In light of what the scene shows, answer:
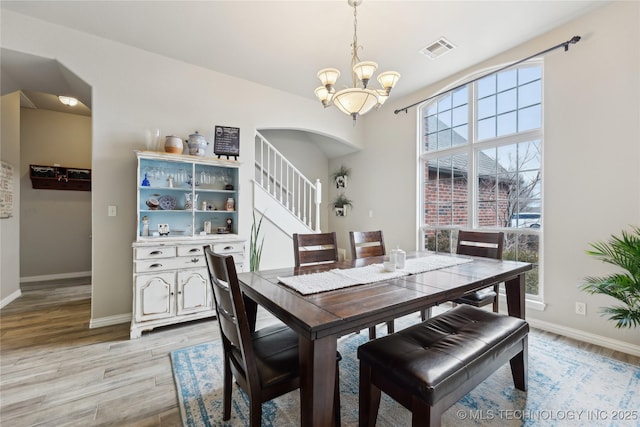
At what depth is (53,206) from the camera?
15.6 ft

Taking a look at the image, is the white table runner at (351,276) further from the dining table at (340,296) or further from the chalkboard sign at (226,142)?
the chalkboard sign at (226,142)

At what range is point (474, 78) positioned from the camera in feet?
11.2

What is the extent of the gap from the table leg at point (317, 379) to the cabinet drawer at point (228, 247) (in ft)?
7.13

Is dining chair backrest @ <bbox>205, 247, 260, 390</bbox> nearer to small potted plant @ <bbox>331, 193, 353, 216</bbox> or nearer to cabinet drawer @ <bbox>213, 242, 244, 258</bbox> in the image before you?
cabinet drawer @ <bbox>213, 242, 244, 258</bbox>

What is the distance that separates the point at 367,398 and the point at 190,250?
2.23 metres

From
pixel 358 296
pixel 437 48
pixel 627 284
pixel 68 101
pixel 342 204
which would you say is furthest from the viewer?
pixel 342 204

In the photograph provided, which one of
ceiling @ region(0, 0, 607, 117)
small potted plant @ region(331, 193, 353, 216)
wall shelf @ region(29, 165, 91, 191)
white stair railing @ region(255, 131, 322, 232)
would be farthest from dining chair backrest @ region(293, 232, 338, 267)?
wall shelf @ region(29, 165, 91, 191)

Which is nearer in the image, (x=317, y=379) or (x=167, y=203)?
(x=317, y=379)

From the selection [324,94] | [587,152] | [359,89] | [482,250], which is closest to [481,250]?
[482,250]

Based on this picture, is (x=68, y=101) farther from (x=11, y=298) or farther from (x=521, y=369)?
(x=521, y=369)

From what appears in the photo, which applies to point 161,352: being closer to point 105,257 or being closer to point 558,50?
point 105,257

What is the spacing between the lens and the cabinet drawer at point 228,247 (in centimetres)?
300

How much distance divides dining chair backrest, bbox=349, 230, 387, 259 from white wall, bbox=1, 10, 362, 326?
2335mm

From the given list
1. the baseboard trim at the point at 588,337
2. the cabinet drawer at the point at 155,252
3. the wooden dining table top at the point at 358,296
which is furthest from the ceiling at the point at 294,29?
the baseboard trim at the point at 588,337
